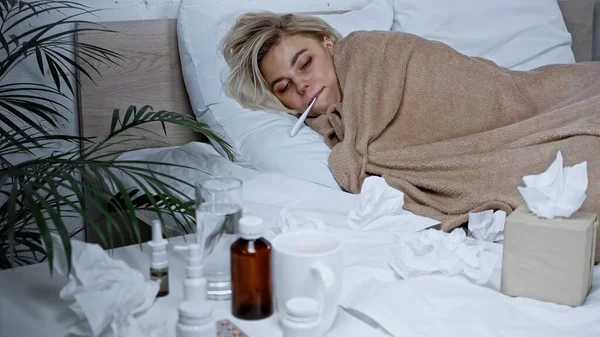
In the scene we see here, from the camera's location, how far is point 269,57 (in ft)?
6.06

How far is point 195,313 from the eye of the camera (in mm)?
724

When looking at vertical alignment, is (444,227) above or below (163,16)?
below

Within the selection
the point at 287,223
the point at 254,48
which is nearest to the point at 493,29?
the point at 254,48

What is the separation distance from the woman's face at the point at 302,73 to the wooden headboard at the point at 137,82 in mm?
316

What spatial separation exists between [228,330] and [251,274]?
0.07 metres

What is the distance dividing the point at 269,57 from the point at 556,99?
76 centimetres

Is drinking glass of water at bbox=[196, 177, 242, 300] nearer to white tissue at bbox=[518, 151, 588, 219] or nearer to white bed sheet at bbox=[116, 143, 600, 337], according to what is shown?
white bed sheet at bbox=[116, 143, 600, 337]

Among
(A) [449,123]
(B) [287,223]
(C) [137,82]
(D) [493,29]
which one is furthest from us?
(D) [493,29]

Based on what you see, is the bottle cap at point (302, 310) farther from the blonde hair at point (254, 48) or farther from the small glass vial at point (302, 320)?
the blonde hair at point (254, 48)

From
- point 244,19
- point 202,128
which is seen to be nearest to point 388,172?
point 202,128

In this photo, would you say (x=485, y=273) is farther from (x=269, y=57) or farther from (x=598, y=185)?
(x=269, y=57)

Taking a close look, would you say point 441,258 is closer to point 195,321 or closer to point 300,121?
point 195,321

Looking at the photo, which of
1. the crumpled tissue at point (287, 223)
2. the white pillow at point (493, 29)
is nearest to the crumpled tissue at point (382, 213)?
the crumpled tissue at point (287, 223)

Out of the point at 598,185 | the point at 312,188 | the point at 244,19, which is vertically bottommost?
the point at 312,188
